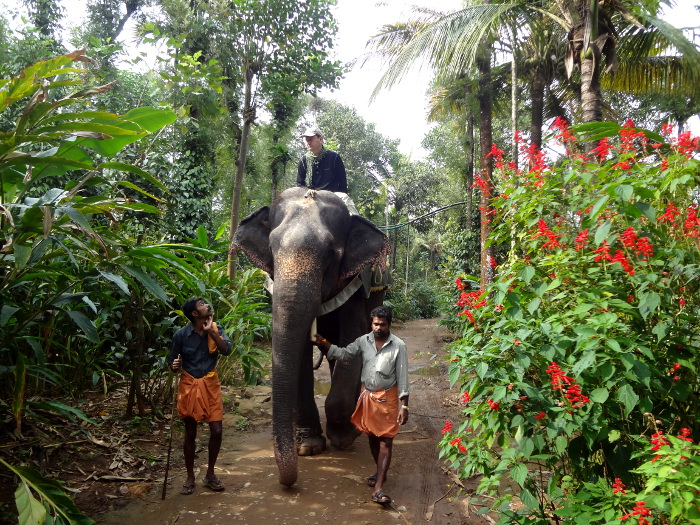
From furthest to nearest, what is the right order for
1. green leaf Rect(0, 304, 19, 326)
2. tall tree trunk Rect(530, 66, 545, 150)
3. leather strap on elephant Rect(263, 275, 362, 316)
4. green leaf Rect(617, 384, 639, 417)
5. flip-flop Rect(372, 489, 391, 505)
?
tall tree trunk Rect(530, 66, 545, 150)
leather strap on elephant Rect(263, 275, 362, 316)
flip-flop Rect(372, 489, 391, 505)
green leaf Rect(0, 304, 19, 326)
green leaf Rect(617, 384, 639, 417)

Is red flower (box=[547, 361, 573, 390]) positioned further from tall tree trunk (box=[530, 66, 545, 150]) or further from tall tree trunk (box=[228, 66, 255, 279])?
tall tree trunk (box=[530, 66, 545, 150])

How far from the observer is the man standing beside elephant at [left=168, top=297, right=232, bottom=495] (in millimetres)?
4051

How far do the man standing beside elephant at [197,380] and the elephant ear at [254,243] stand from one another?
1.24 meters

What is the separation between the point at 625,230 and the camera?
8.83ft

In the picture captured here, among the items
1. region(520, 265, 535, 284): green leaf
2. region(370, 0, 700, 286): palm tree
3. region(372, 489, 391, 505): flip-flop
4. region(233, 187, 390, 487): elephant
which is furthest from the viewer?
region(370, 0, 700, 286): palm tree

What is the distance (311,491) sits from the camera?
4152 mm

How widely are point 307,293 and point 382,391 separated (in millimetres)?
1006

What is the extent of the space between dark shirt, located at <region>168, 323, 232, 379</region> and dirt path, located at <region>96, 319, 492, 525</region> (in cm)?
95

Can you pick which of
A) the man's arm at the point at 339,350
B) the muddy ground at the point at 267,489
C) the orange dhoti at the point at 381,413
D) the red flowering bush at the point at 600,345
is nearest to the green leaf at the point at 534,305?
the red flowering bush at the point at 600,345

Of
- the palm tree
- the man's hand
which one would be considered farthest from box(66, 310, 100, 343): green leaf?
the palm tree

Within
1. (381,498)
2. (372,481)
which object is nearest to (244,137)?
(372,481)

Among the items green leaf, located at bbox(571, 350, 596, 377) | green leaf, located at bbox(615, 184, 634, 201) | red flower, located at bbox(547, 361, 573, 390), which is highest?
green leaf, located at bbox(615, 184, 634, 201)

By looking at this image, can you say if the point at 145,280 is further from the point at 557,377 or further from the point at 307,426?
the point at 307,426

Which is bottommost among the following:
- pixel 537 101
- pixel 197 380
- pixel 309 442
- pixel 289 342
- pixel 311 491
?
pixel 311 491
